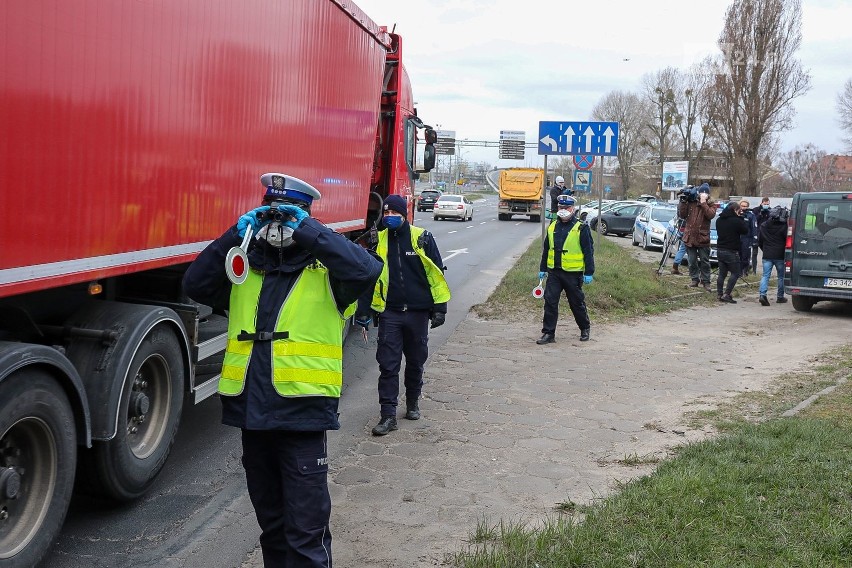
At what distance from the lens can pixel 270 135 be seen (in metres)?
6.42

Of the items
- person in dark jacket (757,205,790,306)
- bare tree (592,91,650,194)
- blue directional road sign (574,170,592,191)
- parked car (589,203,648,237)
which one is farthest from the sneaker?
bare tree (592,91,650,194)

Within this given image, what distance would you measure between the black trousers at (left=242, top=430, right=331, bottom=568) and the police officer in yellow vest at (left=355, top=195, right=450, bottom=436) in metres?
2.97

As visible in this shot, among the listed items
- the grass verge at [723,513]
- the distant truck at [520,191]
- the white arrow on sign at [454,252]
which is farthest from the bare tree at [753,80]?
the grass verge at [723,513]

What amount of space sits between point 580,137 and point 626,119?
72.9 meters

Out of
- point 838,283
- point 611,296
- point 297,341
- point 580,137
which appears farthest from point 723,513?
point 580,137

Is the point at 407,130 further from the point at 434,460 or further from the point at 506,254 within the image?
the point at 506,254

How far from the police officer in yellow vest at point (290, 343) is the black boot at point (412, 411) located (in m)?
3.33

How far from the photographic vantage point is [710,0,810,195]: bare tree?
159 ft

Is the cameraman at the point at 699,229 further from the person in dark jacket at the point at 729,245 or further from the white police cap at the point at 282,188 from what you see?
the white police cap at the point at 282,188

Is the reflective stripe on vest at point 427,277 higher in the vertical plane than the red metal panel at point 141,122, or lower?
lower

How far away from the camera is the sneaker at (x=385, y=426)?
21.1 feet

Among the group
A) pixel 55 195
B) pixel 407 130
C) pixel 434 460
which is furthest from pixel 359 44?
pixel 55 195

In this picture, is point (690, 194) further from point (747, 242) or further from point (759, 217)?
point (759, 217)

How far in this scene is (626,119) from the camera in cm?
8525
